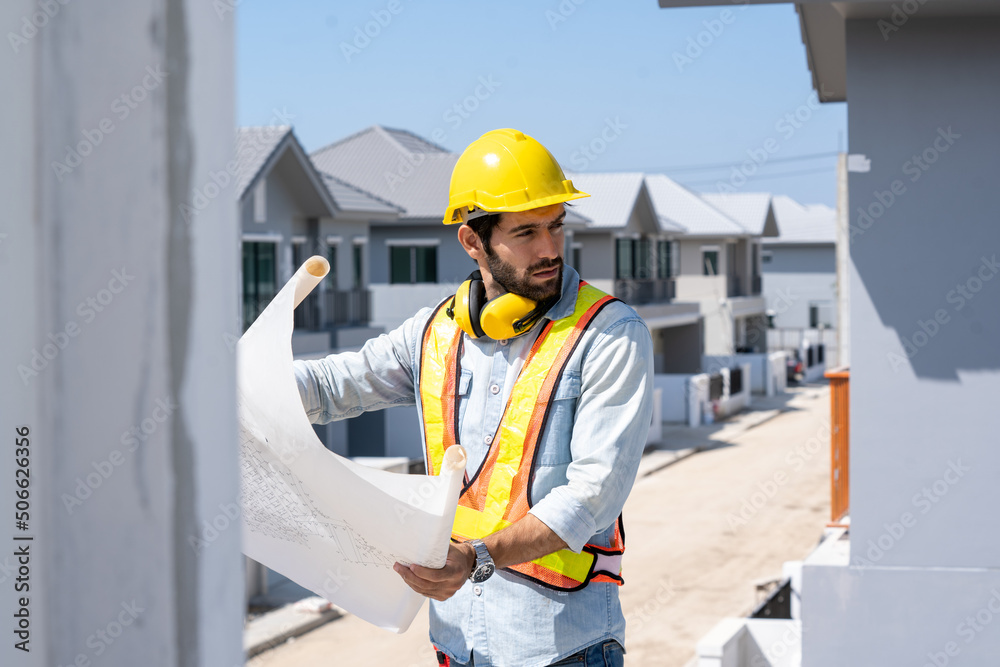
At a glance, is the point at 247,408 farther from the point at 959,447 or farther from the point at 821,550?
the point at 821,550

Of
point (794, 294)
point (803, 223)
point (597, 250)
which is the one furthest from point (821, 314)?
point (597, 250)

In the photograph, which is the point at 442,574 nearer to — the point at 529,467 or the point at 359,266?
the point at 529,467

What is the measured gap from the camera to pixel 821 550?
5457mm

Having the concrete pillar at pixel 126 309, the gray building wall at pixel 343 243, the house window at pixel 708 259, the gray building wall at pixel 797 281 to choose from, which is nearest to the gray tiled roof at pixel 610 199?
the house window at pixel 708 259

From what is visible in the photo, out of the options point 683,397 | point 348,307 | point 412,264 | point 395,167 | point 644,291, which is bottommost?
point 683,397

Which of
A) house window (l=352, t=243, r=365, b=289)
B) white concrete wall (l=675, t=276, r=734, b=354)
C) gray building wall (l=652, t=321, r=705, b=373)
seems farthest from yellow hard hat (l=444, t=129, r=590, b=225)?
white concrete wall (l=675, t=276, r=734, b=354)

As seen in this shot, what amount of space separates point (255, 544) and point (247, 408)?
0.44 m

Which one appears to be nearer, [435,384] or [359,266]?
[435,384]

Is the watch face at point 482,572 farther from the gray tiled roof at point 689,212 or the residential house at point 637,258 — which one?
the gray tiled roof at point 689,212

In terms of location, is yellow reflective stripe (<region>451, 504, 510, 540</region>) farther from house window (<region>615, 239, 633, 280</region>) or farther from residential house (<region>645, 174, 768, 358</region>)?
residential house (<region>645, 174, 768, 358</region>)

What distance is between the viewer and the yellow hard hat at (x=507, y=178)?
2.26 m

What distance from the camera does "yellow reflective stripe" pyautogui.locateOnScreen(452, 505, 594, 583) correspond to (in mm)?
2186

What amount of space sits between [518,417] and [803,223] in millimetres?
53299

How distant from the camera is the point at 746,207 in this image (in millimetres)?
43031
